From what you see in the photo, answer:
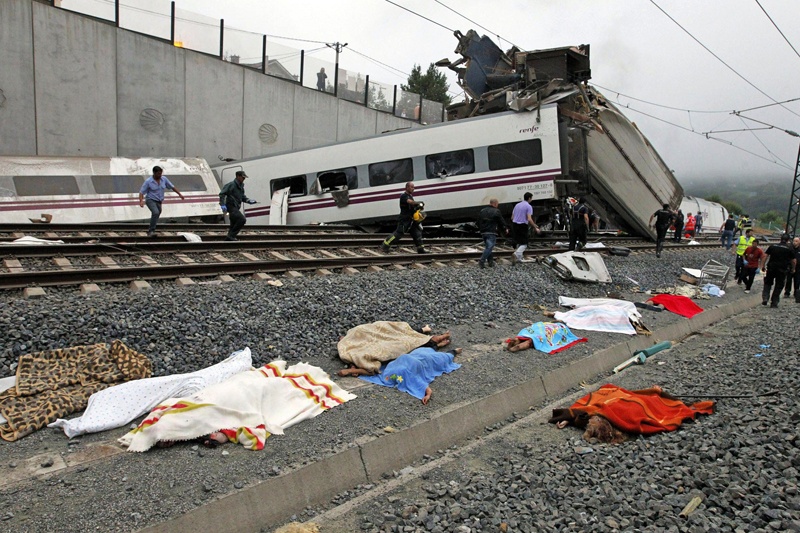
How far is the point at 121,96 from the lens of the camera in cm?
2322

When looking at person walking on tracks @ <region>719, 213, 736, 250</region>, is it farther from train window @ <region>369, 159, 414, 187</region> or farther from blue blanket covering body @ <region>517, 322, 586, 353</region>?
blue blanket covering body @ <region>517, 322, 586, 353</region>

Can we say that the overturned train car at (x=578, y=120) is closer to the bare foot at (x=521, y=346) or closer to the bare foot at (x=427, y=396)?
the bare foot at (x=521, y=346)

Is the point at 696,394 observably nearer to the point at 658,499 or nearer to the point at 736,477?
the point at 736,477

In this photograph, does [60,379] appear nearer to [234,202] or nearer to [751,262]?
[234,202]

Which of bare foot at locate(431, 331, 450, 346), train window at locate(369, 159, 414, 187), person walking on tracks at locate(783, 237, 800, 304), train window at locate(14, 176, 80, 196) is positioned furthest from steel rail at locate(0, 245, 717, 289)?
train window at locate(14, 176, 80, 196)

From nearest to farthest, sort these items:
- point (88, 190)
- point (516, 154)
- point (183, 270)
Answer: point (183, 270), point (516, 154), point (88, 190)

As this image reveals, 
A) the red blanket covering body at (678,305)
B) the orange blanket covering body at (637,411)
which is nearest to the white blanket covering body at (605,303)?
the red blanket covering body at (678,305)

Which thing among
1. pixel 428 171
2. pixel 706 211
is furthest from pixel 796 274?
pixel 706 211

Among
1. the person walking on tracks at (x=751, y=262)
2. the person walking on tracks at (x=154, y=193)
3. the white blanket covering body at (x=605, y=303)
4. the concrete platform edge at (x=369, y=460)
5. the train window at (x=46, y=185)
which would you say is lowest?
the concrete platform edge at (x=369, y=460)

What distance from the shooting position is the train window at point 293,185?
18406mm

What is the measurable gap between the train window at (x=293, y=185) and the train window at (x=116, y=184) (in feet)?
14.6

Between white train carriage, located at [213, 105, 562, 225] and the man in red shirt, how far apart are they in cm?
607

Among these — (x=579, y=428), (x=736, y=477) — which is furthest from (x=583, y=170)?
(x=736, y=477)

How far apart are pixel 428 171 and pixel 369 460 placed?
41.7 ft
